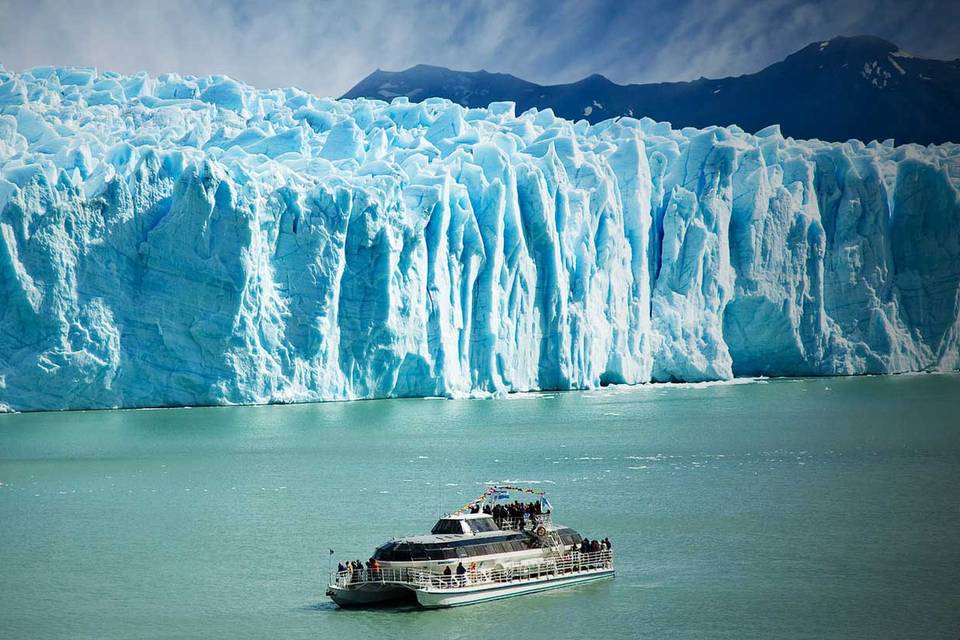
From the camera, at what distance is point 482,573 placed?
13141mm

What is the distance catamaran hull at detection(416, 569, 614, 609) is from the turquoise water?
0.15 metres

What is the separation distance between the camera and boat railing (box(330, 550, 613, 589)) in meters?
12.9

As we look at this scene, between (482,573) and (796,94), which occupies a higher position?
(796,94)

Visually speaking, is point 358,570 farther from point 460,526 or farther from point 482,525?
point 482,525

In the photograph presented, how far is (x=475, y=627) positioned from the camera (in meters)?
12.0

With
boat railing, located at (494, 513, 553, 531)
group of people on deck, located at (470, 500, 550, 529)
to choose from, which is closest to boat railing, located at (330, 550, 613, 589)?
boat railing, located at (494, 513, 553, 531)

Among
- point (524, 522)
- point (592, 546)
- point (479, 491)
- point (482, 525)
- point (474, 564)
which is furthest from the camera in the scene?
point (479, 491)

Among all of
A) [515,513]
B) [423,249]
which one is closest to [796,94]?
[423,249]

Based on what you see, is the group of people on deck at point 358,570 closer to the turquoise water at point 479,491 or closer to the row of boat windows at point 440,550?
the row of boat windows at point 440,550

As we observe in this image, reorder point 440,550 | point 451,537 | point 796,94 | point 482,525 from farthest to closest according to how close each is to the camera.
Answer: point 796,94 → point 482,525 → point 451,537 → point 440,550

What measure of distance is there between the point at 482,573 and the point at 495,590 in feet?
0.78

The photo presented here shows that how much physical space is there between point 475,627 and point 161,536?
6462 mm

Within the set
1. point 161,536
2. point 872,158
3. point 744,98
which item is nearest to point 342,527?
point 161,536

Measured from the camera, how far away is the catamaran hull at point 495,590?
41.8ft
